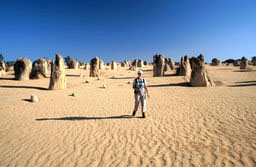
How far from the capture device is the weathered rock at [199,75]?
42.9 ft

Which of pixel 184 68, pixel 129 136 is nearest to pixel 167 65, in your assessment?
pixel 184 68

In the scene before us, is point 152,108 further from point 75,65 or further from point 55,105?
point 75,65

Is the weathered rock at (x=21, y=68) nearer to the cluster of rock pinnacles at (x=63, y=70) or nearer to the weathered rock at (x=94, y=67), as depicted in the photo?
the cluster of rock pinnacles at (x=63, y=70)

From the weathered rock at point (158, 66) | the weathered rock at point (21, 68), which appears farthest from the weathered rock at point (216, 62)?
the weathered rock at point (21, 68)

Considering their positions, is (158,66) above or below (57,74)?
Answer: above

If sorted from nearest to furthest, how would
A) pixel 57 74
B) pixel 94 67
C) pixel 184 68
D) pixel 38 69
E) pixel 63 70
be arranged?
pixel 57 74, pixel 63 70, pixel 38 69, pixel 184 68, pixel 94 67

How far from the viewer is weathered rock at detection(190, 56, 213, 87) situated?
13.1 metres

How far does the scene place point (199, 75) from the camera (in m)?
13.3

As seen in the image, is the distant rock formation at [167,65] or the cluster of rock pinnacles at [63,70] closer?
the cluster of rock pinnacles at [63,70]

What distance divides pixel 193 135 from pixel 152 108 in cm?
332

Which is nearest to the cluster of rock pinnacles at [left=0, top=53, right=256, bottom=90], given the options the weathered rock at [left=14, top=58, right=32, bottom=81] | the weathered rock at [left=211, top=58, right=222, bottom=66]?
the weathered rock at [left=14, top=58, right=32, bottom=81]

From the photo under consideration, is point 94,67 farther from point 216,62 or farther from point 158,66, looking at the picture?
point 216,62

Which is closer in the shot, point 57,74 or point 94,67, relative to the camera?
point 57,74

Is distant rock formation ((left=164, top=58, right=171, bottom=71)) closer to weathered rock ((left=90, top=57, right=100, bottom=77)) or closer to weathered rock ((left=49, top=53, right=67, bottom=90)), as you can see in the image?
weathered rock ((left=90, top=57, right=100, bottom=77))
